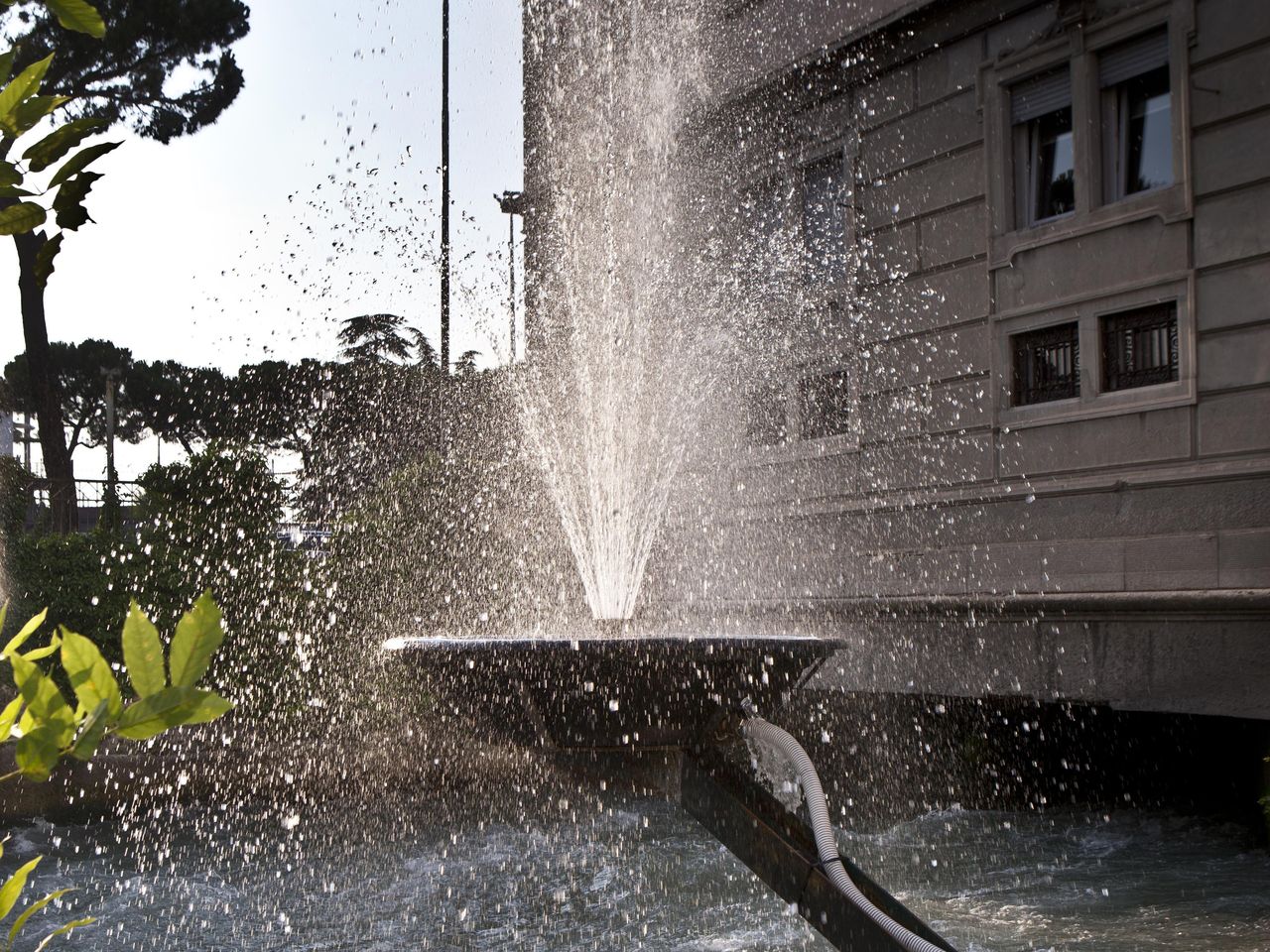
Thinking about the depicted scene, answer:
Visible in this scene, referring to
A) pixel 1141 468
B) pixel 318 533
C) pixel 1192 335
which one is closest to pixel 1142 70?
pixel 1192 335

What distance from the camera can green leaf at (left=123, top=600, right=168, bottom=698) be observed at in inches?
33.9

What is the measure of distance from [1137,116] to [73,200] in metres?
9.92

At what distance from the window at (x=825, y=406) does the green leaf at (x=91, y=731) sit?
11092 millimetres

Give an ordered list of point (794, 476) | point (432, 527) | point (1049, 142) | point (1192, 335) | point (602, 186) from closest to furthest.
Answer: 1. point (1192, 335)
2. point (1049, 142)
3. point (432, 527)
4. point (794, 476)
5. point (602, 186)

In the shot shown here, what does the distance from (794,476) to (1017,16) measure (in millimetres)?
4636

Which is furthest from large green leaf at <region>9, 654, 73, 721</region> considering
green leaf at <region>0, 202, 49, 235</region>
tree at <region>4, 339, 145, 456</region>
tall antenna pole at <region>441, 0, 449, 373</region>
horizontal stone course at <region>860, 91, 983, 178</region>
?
tree at <region>4, 339, 145, 456</region>

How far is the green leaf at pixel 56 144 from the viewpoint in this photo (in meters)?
1.23

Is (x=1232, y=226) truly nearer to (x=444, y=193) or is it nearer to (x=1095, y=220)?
(x=1095, y=220)

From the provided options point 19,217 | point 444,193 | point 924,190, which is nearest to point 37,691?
point 19,217

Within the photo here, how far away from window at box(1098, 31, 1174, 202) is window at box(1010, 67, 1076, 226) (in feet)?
1.10

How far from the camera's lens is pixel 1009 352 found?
1024 cm

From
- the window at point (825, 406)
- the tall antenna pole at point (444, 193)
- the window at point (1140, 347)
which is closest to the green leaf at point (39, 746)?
the window at point (1140, 347)

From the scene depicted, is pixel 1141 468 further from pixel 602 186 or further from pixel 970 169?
pixel 602 186

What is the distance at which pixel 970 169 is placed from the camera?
10648 millimetres
